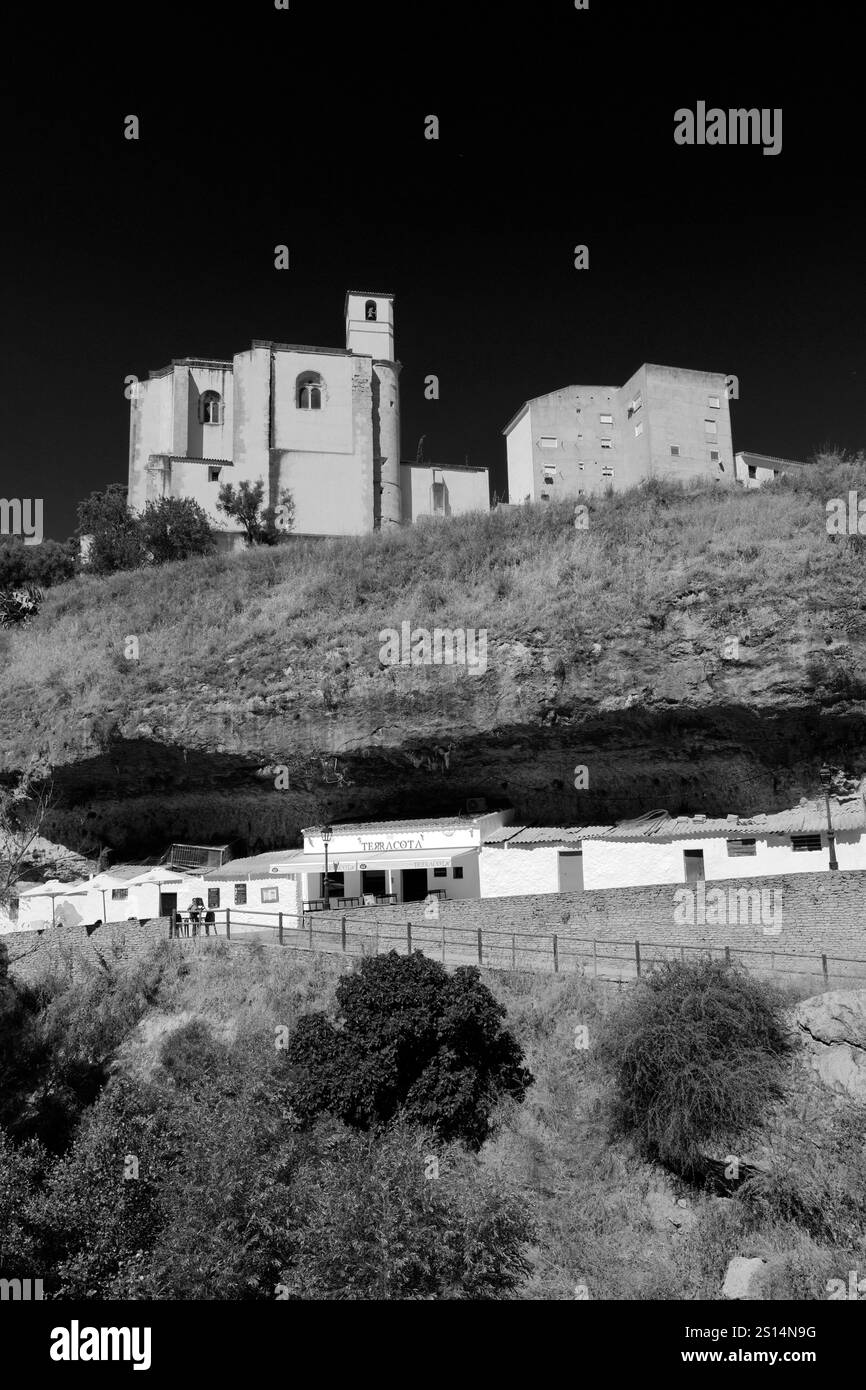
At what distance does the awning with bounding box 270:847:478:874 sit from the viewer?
24969 millimetres

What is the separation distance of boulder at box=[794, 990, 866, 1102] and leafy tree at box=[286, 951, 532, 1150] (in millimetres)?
4811

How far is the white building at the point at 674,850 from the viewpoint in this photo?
71.3 ft

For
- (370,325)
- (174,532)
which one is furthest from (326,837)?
(370,325)

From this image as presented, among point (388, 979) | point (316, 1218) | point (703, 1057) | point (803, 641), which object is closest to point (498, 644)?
point (803, 641)

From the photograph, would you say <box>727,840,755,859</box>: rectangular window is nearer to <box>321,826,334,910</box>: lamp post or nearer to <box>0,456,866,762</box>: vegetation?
<box>0,456,866,762</box>: vegetation

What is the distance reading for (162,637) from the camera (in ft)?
103

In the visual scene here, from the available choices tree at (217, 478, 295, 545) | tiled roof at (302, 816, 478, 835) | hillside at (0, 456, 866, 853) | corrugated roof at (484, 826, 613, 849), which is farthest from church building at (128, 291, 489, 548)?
corrugated roof at (484, 826, 613, 849)

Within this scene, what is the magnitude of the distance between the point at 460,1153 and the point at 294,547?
89.4 ft

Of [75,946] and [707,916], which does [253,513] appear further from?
[707,916]

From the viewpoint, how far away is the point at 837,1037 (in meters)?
15.4

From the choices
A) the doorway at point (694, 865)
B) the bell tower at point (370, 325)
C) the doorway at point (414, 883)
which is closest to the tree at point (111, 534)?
the bell tower at point (370, 325)

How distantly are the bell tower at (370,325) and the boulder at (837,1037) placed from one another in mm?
41795

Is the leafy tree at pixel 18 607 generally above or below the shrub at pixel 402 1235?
above

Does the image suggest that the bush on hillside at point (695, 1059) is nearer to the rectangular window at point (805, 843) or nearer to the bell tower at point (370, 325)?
the rectangular window at point (805, 843)
